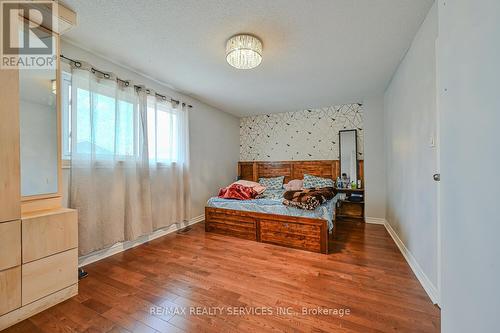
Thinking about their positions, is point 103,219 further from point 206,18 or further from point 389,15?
point 389,15

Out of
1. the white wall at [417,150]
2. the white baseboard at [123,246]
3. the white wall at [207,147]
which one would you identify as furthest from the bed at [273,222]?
the white wall at [417,150]

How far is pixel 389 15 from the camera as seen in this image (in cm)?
162

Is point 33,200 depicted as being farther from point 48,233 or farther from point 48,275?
point 48,275

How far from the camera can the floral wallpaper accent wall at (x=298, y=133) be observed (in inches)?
157

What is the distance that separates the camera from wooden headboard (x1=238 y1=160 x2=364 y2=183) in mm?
4039

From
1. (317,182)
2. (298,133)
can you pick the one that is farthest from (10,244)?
(298,133)

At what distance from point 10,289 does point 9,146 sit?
0.98 meters

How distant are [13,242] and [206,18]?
7.20 ft

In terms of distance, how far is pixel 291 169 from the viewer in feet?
14.6

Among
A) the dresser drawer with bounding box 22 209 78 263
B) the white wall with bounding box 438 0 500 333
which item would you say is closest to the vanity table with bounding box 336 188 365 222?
the white wall with bounding box 438 0 500 333

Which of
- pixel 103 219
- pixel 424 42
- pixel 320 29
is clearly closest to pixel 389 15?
pixel 424 42

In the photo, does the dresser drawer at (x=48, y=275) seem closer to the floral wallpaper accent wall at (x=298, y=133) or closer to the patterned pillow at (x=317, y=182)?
the patterned pillow at (x=317, y=182)

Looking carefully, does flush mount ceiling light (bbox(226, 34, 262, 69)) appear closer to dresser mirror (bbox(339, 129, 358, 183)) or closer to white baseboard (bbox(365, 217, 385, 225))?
dresser mirror (bbox(339, 129, 358, 183))

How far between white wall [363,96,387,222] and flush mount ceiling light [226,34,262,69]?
2738 mm
